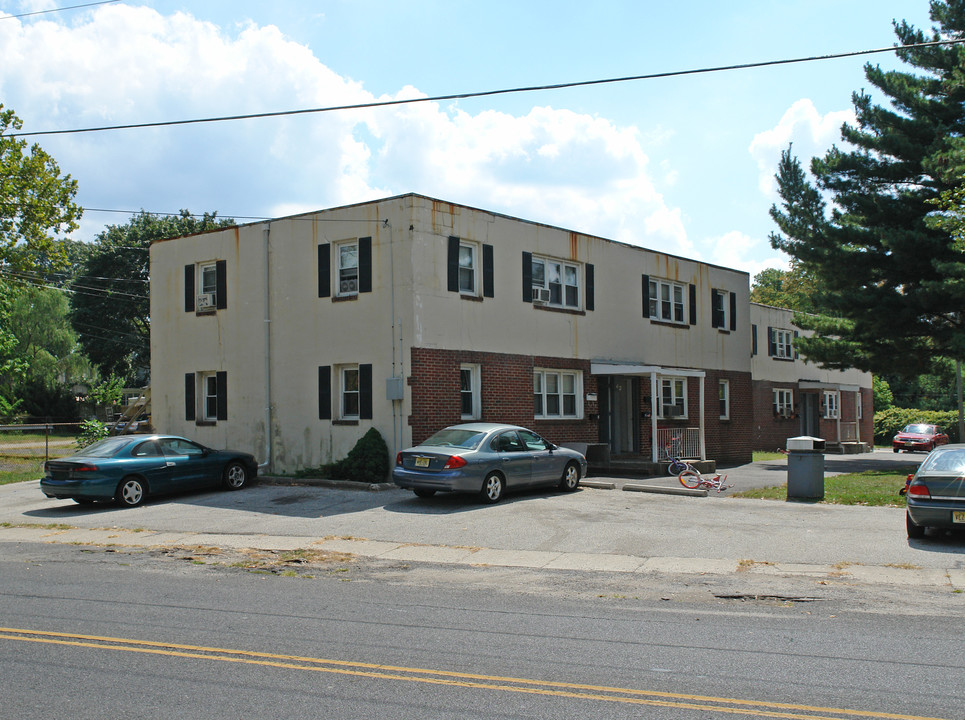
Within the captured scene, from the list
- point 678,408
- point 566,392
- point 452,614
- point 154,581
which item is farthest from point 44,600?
point 678,408

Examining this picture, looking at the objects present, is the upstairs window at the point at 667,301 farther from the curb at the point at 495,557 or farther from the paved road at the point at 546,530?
the curb at the point at 495,557

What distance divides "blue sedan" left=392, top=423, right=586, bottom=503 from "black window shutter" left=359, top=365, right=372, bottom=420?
3096 millimetres

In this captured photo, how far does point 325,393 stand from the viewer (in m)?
20.3

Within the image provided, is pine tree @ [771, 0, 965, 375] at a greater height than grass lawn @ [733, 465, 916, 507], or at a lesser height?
greater

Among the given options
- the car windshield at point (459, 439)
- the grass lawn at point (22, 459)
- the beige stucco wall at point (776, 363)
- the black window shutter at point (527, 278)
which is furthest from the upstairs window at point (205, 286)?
the beige stucco wall at point (776, 363)

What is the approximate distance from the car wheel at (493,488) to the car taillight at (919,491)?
7166 mm

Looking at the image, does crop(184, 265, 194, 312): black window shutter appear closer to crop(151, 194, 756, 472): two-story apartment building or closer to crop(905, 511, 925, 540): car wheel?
crop(151, 194, 756, 472): two-story apartment building

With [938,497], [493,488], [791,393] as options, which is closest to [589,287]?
[493,488]

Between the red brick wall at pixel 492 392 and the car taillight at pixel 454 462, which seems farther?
the red brick wall at pixel 492 392

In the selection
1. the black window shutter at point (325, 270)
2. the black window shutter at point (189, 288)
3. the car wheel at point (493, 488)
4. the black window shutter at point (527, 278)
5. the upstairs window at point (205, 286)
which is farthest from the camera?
the black window shutter at point (189, 288)

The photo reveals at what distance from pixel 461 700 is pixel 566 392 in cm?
1822

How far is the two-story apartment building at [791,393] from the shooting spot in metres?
38.8

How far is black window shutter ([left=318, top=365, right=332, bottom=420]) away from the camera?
20219 mm

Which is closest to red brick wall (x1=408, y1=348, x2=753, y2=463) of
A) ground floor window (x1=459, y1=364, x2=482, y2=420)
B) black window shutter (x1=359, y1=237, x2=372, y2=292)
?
ground floor window (x1=459, y1=364, x2=482, y2=420)
